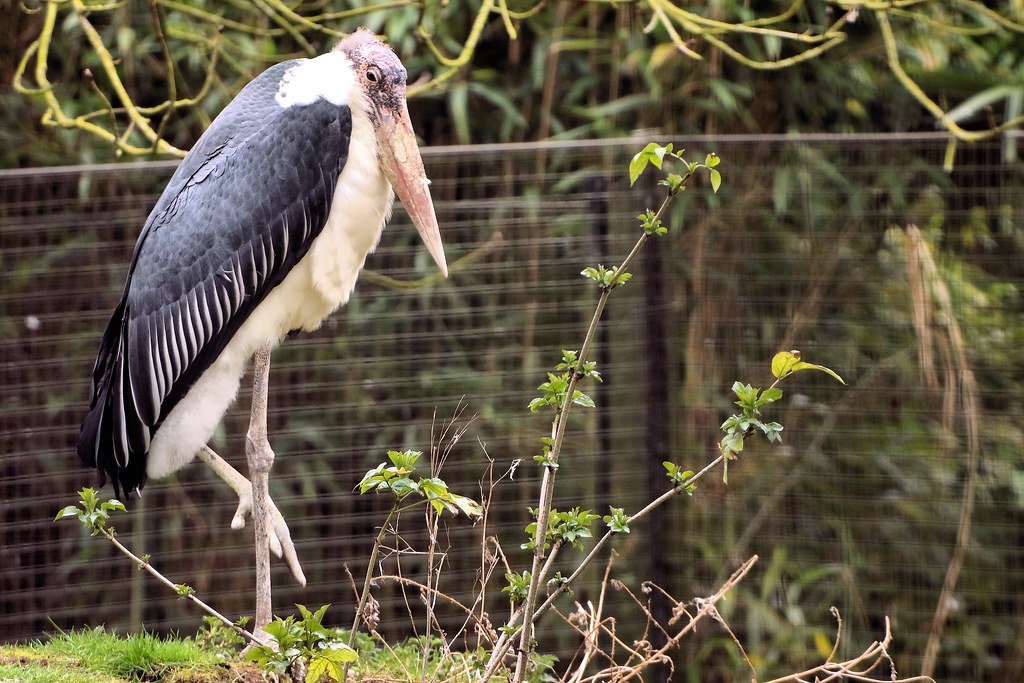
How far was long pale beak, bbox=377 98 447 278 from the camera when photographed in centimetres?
285

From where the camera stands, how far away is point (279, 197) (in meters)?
2.90

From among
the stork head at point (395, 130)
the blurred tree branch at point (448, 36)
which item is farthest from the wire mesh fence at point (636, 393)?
the stork head at point (395, 130)

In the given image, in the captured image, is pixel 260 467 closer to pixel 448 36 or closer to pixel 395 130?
pixel 395 130

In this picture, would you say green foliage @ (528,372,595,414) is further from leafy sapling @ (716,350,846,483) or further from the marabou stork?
the marabou stork

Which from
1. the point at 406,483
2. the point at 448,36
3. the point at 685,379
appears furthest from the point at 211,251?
the point at 448,36

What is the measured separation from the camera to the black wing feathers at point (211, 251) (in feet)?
9.47

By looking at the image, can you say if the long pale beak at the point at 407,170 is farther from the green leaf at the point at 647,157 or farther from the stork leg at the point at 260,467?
the green leaf at the point at 647,157

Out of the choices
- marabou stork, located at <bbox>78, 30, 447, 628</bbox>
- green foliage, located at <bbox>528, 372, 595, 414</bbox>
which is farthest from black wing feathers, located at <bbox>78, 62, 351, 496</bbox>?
green foliage, located at <bbox>528, 372, 595, 414</bbox>

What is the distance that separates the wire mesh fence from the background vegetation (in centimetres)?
1

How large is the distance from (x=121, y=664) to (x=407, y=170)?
4.63ft

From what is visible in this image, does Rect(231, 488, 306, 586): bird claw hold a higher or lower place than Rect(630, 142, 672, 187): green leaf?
lower

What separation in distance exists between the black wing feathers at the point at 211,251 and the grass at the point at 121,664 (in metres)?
0.42

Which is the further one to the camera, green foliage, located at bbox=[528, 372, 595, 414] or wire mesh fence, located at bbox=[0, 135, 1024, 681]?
wire mesh fence, located at bbox=[0, 135, 1024, 681]

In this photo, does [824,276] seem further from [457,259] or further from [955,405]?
[457,259]
